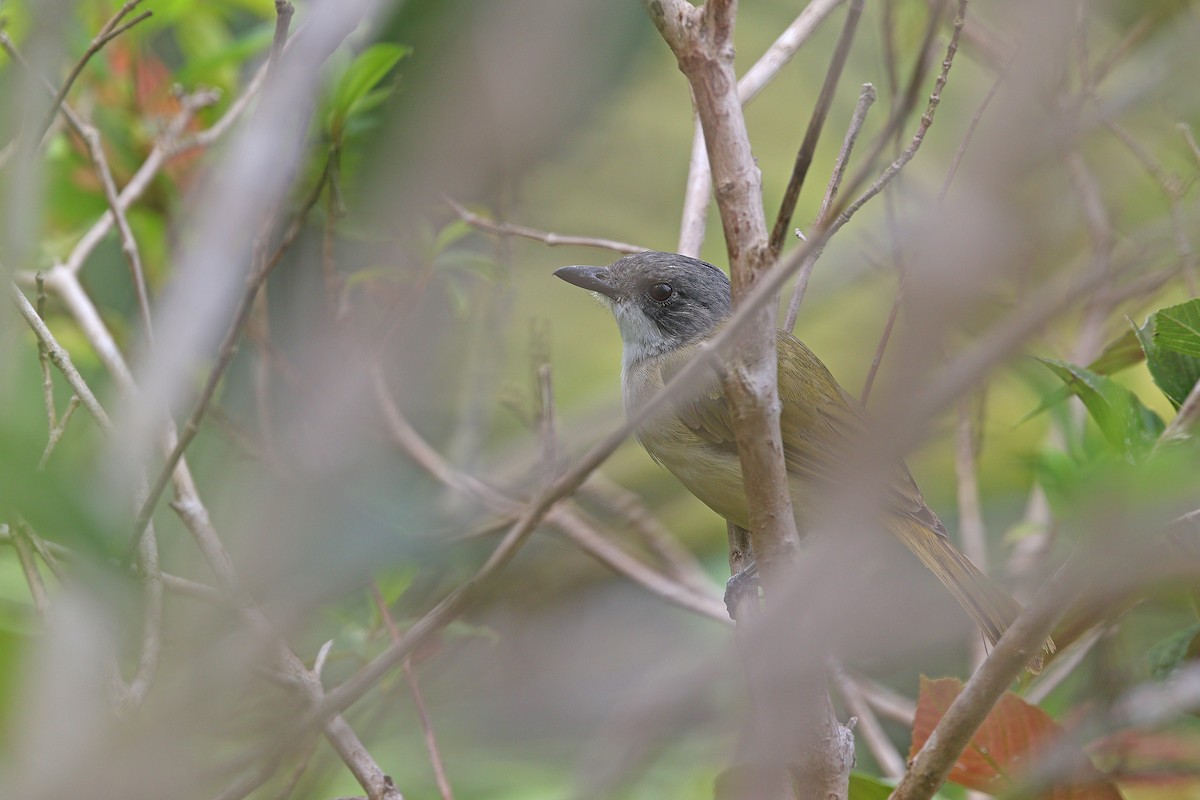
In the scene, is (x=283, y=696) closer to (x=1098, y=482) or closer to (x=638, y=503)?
(x=1098, y=482)

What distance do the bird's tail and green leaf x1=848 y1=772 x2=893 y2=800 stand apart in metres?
0.39

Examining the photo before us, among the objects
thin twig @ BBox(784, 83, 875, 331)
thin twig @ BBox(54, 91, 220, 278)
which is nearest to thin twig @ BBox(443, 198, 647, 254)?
thin twig @ BBox(54, 91, 220, 278)

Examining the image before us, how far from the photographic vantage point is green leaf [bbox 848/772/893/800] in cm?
180

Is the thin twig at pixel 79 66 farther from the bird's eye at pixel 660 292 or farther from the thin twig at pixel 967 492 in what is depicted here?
the thin twig at pixel 967 492

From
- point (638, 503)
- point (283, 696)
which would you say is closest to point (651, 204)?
point (638, 503)

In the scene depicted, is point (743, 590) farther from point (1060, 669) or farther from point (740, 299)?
point (740, 299)

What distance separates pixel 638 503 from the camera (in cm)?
349

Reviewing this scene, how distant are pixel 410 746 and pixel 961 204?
2264mm

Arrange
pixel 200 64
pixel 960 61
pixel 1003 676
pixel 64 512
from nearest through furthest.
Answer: pixel 64 512
pixel 1003 676
pixel 200 64
pixel 960 61

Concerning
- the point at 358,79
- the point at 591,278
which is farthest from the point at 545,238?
the point at 358,79

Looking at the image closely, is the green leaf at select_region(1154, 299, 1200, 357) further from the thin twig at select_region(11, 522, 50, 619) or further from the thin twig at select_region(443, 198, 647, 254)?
the thin twig at select_region(11, 522, 50, 619)

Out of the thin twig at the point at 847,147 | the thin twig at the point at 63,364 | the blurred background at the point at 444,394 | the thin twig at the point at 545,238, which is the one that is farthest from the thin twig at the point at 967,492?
the thin twig at the point at 63,364

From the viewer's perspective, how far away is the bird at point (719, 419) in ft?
8.39

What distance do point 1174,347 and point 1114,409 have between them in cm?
14
